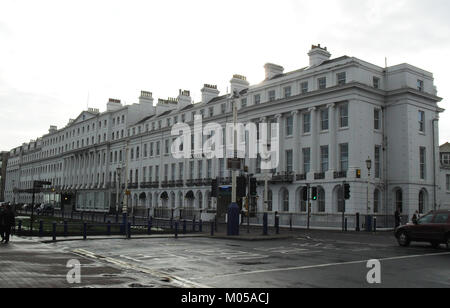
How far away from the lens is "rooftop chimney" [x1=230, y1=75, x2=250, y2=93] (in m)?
61.0

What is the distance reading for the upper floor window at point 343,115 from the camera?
4453 centimetres

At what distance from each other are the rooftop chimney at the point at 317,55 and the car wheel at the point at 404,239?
31.2 metres

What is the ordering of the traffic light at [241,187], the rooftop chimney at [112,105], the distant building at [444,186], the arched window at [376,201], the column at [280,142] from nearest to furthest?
the traffic light at [241,187], the arched window at [376,201], the distant building at [444,186], the column at [280,142], the rooftop chimney at [112,105]

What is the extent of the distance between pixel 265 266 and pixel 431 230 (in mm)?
9930

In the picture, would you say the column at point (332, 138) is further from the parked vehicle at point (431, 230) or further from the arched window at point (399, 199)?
the parked vehicle at point (431, 230)

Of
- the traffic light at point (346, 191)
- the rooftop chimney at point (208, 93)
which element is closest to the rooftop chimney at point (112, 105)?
the rooftop chimney at point (208, 93)

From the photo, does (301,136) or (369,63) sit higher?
(369,63)

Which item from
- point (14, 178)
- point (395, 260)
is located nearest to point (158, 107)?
point (395, 260)

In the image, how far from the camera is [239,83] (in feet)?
203

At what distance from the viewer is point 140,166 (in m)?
77.9

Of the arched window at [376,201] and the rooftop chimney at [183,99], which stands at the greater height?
the rooftop chimney at [183,99]

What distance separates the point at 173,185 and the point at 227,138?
47.8ft
